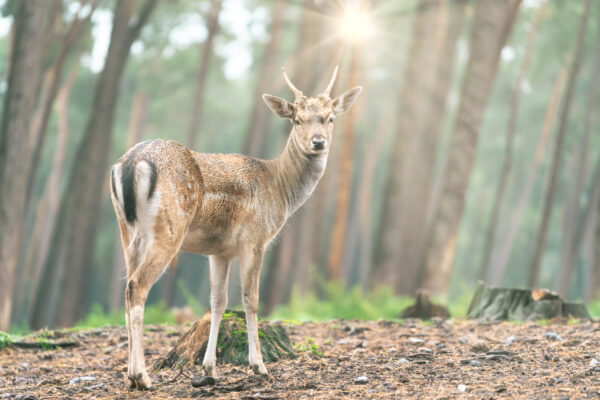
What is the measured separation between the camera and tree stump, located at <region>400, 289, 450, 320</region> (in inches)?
364

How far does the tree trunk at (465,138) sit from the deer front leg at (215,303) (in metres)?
8.36

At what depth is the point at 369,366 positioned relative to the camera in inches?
249

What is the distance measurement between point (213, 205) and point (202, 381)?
151 cm

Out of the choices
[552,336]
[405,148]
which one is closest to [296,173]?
[552,336]

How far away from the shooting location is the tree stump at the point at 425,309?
9.26 metres

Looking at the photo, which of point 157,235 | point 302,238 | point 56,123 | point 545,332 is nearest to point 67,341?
point 157,235

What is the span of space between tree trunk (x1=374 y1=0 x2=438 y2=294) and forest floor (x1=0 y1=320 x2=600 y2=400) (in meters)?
7.92

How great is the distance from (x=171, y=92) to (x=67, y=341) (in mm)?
28780

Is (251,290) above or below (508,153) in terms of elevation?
below

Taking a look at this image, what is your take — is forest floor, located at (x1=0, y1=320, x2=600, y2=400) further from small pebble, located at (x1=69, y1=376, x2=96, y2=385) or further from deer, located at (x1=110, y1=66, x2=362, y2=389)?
deer, located at (x1=110, y1=66, x2=362, y2=389)

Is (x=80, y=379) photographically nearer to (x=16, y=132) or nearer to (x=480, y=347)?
(x=480, y=347)

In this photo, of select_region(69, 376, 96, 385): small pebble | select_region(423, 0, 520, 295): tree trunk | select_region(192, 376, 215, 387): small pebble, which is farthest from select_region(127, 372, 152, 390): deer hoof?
select_region(423, 0, 520, 295): tree trunk

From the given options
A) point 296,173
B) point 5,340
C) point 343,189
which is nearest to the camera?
point 296,173

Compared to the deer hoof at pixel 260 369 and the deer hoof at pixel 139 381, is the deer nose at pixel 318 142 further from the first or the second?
the deer hoof at pixel 139 381
